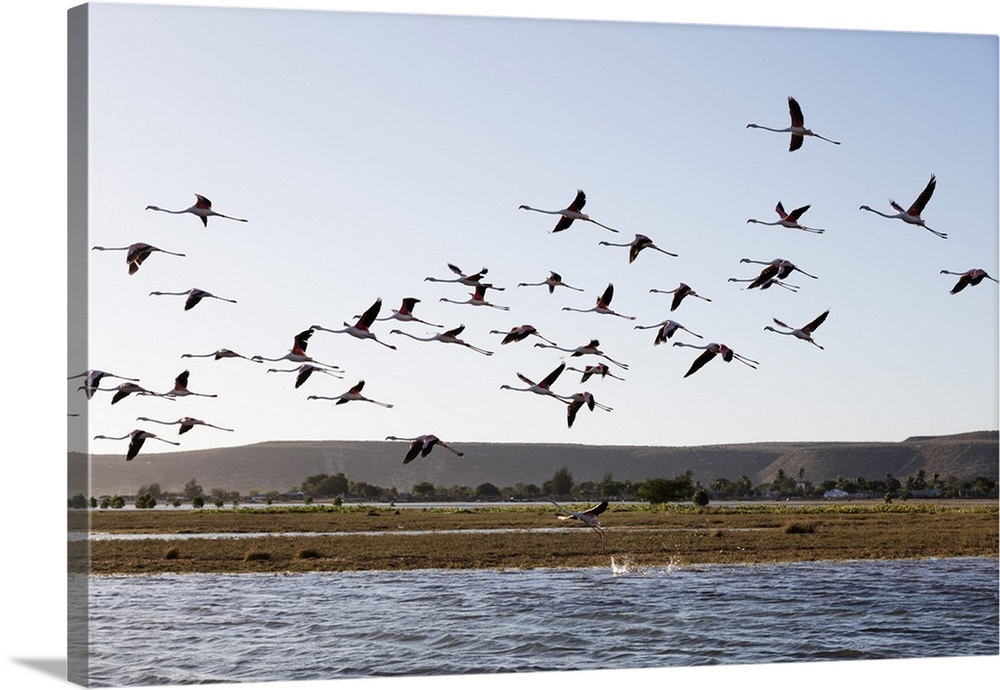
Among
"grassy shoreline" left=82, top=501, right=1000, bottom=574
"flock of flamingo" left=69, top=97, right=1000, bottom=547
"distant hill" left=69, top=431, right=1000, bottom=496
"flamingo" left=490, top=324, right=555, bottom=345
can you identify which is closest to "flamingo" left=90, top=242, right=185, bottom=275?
"flock of flamingo" left=69, top=97, right=1000, bottom=547

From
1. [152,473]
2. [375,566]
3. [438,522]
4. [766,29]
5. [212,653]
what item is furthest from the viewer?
[152,473]

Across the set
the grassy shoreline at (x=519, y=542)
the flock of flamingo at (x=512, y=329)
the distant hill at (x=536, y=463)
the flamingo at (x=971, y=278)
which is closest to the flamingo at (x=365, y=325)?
the flock of flamingo at (x=512, y=329)

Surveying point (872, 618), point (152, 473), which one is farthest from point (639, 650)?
point (152, 473)

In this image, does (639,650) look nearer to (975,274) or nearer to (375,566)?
(975,274)

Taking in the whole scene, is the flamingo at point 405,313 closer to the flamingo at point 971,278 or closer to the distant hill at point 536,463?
the flamingo at point 971,278

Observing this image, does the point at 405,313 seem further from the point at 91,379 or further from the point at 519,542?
the point at 519,542

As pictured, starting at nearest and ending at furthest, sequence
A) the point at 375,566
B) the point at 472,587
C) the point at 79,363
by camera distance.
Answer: the point at 79,363 → the point at 472,587 → the point at 375,566

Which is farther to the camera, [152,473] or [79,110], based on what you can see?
[152,473]

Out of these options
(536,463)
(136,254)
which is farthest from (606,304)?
(536,463)
